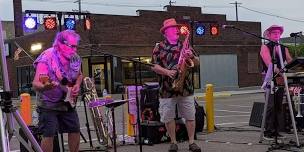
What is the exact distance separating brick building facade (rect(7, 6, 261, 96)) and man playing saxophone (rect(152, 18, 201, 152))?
2048 cm

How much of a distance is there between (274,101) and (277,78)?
431mm

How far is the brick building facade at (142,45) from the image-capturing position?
33438 mm

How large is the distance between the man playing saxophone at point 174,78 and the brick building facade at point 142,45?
20.5 metres

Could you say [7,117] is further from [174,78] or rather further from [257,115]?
[257,115]

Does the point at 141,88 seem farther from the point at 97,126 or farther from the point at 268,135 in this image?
the point at 268,135

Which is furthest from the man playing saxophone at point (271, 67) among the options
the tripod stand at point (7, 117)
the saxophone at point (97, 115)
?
the tripod stand at point (7, 117)

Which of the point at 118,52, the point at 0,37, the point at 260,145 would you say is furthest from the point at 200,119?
the point at 118,52

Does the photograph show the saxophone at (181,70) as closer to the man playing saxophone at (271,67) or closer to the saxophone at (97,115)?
the man playing saxophone at (271,67)

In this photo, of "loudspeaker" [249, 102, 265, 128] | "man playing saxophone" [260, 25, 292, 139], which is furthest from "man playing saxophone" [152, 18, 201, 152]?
"loudspeaker" [249, 102, 265, 128]

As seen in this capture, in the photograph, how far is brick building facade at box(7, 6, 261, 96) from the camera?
33.4m

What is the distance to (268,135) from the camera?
347 inches

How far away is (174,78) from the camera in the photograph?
7.89 meters

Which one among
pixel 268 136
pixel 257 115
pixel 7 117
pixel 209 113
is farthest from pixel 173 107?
pixel 7 117

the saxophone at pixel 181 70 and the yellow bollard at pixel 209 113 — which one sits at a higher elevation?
the saxophone at pixel 181 70
